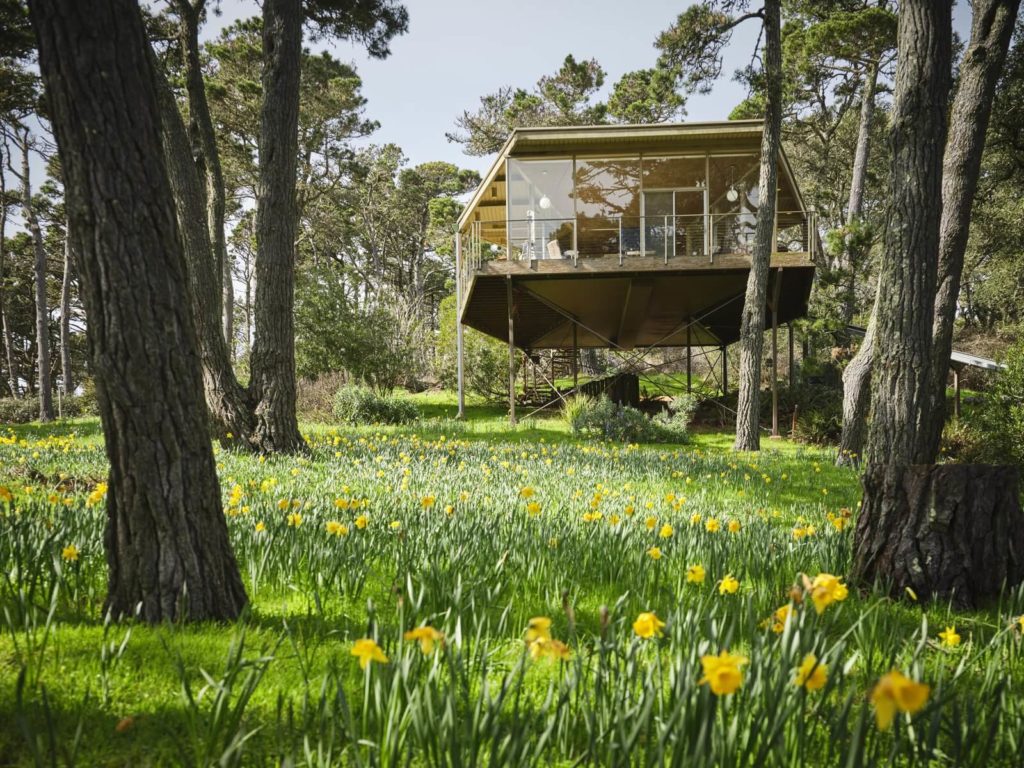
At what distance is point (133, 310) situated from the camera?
5.99 feet

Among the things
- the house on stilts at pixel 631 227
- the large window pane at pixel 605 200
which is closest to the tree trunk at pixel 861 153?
the house on stilts at pixel 631 227

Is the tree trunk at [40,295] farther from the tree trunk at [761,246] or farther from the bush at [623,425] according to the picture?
the tree trunk at [761,246]

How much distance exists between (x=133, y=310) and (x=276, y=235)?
6.12m

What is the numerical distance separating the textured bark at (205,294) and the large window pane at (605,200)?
10.1m

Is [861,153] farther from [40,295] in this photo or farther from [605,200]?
[40,295]

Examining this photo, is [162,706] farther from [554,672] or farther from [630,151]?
[630,151]

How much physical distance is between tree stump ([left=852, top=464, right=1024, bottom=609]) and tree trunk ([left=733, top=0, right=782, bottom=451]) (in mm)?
8813

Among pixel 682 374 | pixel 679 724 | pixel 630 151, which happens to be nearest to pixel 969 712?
pixel 679 724

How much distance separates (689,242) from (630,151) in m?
2.86

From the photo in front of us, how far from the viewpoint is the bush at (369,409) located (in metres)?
14.6

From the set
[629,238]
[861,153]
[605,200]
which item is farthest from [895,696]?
[861,153]

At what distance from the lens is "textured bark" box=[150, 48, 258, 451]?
7.25 meters

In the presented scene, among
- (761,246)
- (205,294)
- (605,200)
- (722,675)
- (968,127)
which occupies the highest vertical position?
(605,200)

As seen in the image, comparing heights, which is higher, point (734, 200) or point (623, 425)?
point (734, 200)
